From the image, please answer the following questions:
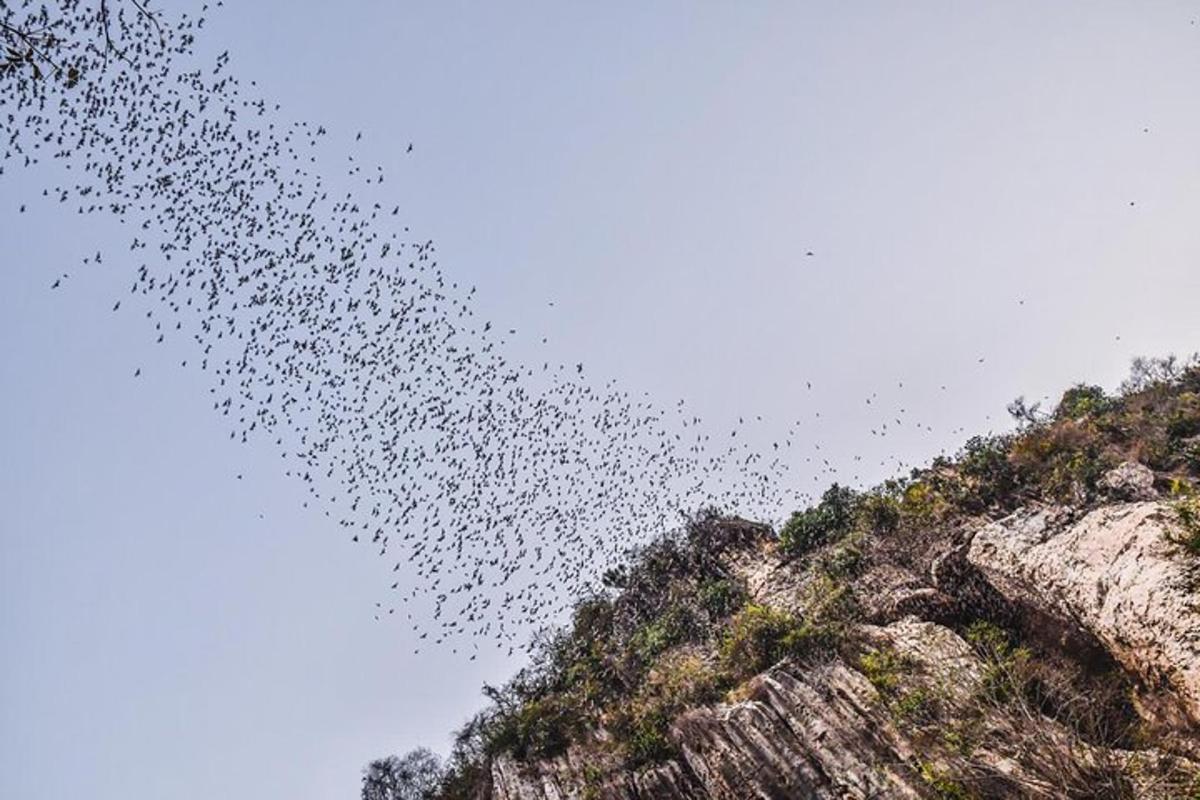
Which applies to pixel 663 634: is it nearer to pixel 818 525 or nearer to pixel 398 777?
pixel 818 525

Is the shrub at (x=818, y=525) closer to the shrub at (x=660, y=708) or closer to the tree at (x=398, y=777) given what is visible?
the shrub at (x=660, y=708)

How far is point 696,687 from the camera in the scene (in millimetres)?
23500

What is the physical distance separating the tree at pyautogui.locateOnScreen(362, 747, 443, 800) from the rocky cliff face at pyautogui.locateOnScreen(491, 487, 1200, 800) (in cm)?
3149

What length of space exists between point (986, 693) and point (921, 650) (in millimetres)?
2802

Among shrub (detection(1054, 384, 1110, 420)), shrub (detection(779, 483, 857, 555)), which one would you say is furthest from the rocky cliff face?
shrub (detection(1054, 384, 1110, 420))

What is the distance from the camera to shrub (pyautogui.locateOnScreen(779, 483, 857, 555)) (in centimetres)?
3017

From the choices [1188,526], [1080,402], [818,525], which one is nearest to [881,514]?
[818,525]

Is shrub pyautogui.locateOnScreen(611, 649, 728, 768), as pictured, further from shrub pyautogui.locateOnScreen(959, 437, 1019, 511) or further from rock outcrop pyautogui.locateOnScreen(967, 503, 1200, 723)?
Result: shrub pyautogui.locateOnScreen(959, 437, 1019, 511)

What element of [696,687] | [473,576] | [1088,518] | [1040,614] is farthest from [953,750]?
[473,576]

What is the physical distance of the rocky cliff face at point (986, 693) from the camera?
1423 centimetres

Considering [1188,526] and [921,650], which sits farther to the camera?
[921,650]

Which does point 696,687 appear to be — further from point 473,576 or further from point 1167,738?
point 1167,738

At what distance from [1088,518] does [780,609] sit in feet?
37.1

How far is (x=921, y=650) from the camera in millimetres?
19938
